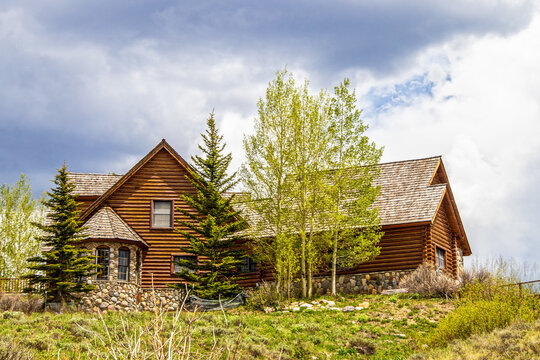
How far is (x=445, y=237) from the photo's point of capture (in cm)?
3391

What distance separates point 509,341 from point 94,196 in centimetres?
2737

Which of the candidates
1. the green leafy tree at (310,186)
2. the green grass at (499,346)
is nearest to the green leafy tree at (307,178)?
the green leafy tree at (310,186)

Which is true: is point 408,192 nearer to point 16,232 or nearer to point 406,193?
point 406,193

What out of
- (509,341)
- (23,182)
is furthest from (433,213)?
(23,182)

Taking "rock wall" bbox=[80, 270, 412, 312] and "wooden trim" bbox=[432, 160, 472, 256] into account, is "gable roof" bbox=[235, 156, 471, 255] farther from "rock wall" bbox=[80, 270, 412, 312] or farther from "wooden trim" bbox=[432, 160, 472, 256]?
"rock wall" bbox=[80, 270, 412, 312]

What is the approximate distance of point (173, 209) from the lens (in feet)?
113

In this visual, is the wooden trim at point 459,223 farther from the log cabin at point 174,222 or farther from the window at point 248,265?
the window at point 248,265

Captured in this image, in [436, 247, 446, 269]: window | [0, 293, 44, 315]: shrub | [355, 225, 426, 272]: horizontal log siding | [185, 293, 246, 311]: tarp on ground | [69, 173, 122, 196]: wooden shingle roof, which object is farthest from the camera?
[69, 173, 122, 196]: wooden shingle roof

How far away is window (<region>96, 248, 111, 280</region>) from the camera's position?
30766 millimetres

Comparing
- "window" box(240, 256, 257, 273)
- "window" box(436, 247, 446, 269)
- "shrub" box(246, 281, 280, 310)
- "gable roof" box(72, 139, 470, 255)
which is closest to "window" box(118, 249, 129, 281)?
"gable roof" box(72, 139, 470, 255)

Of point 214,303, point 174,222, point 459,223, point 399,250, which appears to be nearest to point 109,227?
point 174,222

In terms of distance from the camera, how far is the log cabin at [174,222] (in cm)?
3078

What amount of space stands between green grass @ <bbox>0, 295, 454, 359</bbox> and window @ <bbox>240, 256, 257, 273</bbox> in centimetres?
815

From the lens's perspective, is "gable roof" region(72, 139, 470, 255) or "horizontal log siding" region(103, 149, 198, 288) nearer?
"gable roof" region(72, 139, 470, 255)
